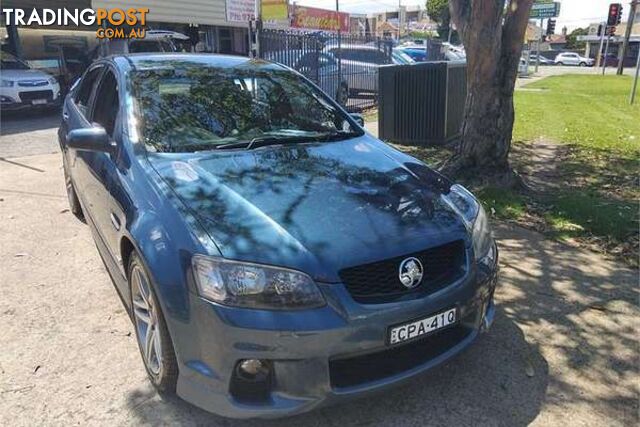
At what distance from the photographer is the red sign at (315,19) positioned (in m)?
36.9

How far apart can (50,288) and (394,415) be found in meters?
2.78

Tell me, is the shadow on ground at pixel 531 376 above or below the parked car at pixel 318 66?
below

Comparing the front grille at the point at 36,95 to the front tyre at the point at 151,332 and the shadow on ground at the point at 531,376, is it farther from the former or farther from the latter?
the shadow on ground at the point at 531,376

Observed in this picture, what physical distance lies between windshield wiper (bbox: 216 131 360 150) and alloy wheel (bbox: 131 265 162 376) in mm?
960

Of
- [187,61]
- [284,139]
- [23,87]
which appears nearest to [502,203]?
[284,139]

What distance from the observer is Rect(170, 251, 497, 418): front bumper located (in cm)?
226

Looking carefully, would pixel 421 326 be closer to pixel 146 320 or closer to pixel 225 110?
pixel 146 320

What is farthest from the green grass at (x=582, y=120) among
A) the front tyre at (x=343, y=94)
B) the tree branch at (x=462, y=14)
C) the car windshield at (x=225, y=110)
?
the car windshield at (x=225, y=110)

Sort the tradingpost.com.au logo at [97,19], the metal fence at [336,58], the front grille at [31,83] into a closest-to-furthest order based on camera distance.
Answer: the front grille at [31,83], the metal fence at [336,58], the tradingpost.com.au logo at [97,19]

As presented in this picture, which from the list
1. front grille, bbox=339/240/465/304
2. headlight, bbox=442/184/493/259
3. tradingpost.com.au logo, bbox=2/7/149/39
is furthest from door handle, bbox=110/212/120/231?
tradingpost.com.au logo, bbox=2/7/149/39

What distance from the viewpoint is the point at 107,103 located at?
13.2 ft

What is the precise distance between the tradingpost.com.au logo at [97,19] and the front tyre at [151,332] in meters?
14.9

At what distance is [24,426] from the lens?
2637 mm

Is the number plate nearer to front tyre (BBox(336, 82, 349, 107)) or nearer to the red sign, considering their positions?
front tyre (BBox(336, 82, 349, 107))
